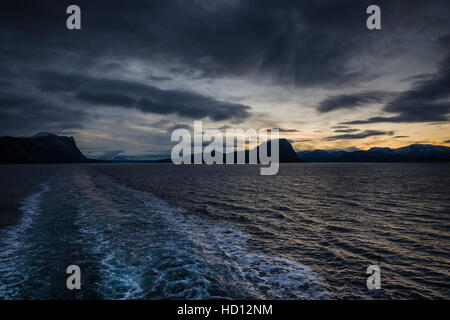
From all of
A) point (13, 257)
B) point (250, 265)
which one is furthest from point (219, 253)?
point (13, 257)

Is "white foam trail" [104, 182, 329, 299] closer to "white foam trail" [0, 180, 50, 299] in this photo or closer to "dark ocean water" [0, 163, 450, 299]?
"dark ocean water" [0, 163, 450, 299]

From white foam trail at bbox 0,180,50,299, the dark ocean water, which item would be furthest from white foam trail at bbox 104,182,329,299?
white foam trail at bbox 0,180,50,299

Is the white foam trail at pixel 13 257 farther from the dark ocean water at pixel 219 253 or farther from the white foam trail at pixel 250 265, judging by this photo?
the white foam trail at pixel 250 265

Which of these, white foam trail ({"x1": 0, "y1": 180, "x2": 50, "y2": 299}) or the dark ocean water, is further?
the dark ocean water

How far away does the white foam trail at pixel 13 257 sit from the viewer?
9.56 m

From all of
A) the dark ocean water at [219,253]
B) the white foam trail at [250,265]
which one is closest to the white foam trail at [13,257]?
the dark ocean water at [219,253]

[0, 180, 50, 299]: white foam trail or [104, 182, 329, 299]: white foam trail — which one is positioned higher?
[0, 180, 50, 299]: white foam trail

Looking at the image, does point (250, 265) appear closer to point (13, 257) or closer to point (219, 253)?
point (219, 253)

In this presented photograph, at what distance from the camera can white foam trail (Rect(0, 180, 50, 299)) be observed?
9.56m

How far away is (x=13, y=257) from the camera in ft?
41.3

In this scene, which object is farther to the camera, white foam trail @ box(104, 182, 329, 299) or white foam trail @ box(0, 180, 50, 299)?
white foam trail @ box(104, 182, 329, 299)
